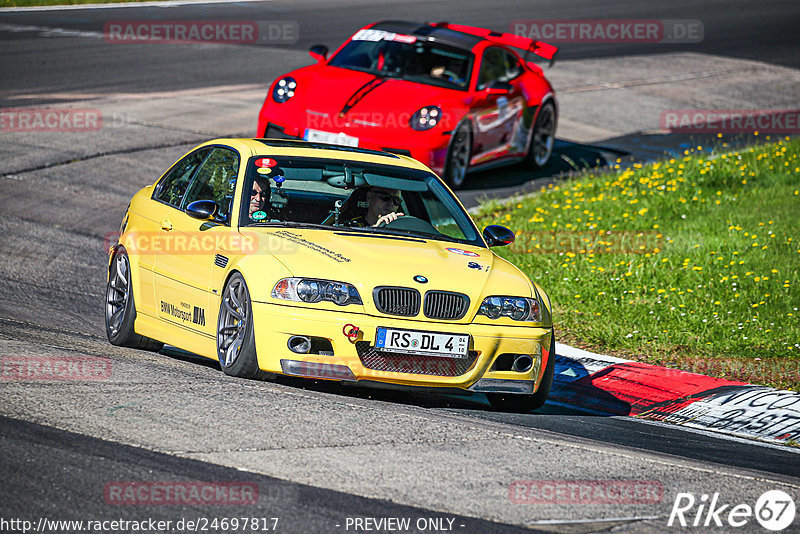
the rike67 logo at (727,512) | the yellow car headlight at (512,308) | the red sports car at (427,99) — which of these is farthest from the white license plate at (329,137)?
the rike67 logo at (727,512)

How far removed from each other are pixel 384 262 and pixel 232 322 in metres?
1.00

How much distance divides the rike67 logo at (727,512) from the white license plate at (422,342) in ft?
6.08

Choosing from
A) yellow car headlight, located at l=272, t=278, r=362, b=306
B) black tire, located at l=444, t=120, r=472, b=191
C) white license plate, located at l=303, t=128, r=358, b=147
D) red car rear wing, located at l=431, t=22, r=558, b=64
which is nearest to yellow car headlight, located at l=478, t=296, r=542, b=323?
yellow car headlight, located at l=272, t=278, r=362, b=306

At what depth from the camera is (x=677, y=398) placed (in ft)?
29.2

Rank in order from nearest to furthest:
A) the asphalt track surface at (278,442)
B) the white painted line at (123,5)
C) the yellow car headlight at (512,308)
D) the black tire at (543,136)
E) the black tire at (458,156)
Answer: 1. the asphalt track surface at (278,442)
2. the yellow car headlight at (512,308)
3. the black tire at (458,156)
4. the black tire at (543,136)
5. the white painted line at (123,5)

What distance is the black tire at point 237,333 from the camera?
726cm

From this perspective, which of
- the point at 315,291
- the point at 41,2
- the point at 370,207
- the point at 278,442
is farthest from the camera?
the point at 41,2

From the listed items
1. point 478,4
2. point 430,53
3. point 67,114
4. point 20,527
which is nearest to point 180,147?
point 67,114

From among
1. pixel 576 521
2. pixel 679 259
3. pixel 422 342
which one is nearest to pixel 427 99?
pixel 679 259

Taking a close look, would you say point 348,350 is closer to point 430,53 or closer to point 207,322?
point 207,322

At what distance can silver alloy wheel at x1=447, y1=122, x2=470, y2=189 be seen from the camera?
48.6 ft

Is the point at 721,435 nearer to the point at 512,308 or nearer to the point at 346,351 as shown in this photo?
the point at 512,308

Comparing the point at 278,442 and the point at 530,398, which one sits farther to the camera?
the point at 530,398

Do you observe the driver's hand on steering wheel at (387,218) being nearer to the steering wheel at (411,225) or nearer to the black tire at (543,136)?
the steering wheel at (411,225)
